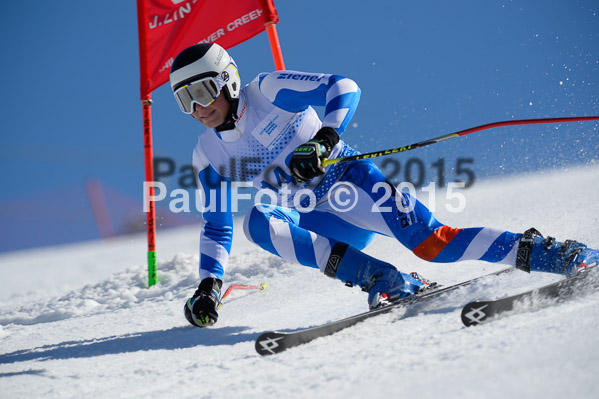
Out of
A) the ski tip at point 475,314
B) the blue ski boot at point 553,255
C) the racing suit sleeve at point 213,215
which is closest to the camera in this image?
the ski tip at point 475,314

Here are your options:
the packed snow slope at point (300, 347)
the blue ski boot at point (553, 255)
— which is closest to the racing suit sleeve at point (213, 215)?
the packed snow slope at point (300, 347)

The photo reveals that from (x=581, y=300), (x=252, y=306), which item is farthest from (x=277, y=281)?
(x=581, y=300)

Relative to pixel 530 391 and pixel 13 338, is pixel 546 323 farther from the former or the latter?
pixel 13 338

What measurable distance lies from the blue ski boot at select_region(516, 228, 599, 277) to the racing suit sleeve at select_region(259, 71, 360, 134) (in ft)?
3.10

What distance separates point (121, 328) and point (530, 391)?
96.4 inches

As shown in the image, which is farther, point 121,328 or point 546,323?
point 121,328

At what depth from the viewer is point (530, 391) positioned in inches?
43.3

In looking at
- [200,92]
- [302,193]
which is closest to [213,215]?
[302,193]

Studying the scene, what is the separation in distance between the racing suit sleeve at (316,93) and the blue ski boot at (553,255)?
0.95 metres

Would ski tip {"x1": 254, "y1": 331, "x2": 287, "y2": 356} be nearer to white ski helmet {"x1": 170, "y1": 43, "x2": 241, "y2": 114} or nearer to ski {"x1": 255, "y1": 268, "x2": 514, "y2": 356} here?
ski {"x1": 255, "y1": 268, "x2": 514, "y2": 356}

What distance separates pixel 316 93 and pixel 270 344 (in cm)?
127

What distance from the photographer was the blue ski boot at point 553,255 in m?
2.10

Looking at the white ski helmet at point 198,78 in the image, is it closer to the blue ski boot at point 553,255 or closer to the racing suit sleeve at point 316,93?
the racing suit sleeve at point 316,93

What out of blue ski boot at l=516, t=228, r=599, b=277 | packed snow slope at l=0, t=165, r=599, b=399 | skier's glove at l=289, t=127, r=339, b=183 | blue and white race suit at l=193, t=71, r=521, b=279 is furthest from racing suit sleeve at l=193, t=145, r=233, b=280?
blue ski boot at l=516, t=228, r=599, b=277
